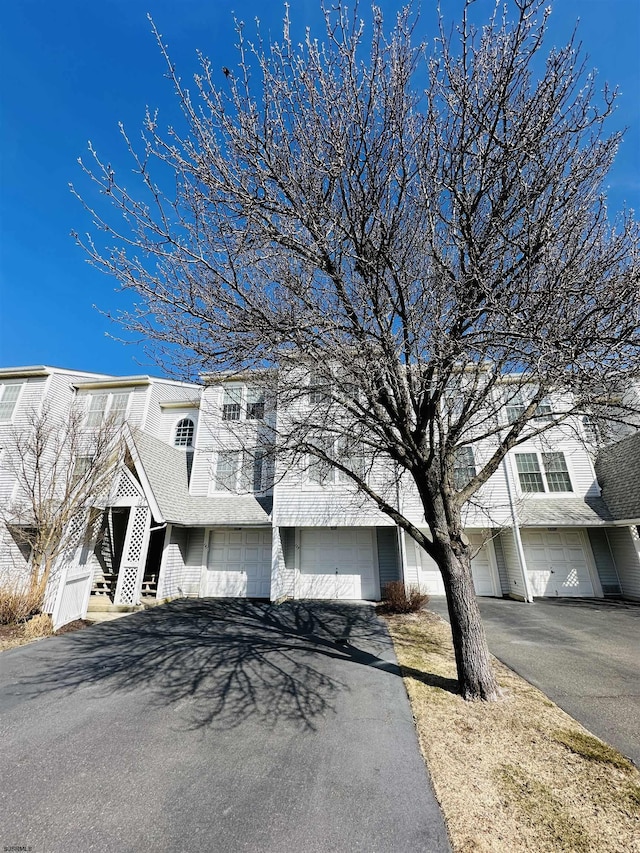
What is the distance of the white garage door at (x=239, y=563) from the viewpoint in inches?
515

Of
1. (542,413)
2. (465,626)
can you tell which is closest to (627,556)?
(542,413)

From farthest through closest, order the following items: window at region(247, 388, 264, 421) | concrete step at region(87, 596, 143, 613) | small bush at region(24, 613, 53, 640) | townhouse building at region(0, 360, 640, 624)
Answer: townhouse building at region(0, 360, 640, 624) → concrete step at region(87, 596, 143, 613) → small bush at region(24, 613, 53, 640) → window at region(247, 388, 264, 421)

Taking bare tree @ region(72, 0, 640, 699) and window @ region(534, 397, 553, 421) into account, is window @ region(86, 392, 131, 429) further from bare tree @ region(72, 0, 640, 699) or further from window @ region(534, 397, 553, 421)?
window @ region(534, 397, 553, 421)

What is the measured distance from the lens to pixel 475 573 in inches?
530

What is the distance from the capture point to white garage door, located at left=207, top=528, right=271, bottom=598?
13.1m

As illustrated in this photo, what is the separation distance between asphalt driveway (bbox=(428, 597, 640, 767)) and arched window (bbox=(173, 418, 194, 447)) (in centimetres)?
1180

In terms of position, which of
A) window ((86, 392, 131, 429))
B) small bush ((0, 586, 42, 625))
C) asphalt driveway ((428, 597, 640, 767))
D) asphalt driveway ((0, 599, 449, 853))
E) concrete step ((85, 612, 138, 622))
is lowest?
asphalt driveway ((0, 599, 449, 853))

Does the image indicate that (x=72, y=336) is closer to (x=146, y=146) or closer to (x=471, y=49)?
(x=146, y=146)

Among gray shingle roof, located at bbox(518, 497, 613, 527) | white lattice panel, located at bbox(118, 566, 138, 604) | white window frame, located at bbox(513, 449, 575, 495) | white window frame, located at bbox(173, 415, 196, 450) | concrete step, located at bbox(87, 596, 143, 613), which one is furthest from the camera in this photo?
white window frame, located at bbox(173, 415, 196, 450)

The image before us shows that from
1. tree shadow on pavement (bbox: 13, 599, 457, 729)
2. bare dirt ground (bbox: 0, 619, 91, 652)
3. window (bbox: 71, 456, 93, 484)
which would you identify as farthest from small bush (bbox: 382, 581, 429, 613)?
window (bbox: 71, 456, 93, 484)

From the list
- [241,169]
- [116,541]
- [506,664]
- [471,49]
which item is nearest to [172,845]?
[506,664]

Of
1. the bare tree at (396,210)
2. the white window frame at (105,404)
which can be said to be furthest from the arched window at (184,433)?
the bare tree at (396,210)

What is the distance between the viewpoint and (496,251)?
4.16 metres

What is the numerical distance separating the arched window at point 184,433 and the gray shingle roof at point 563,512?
1369cm
